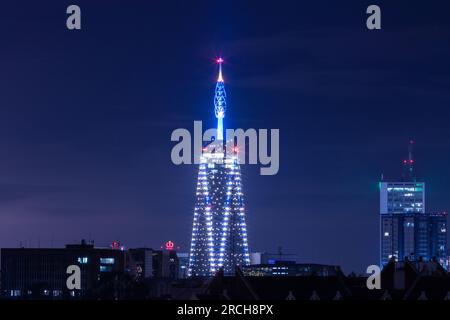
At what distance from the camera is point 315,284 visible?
107 m
